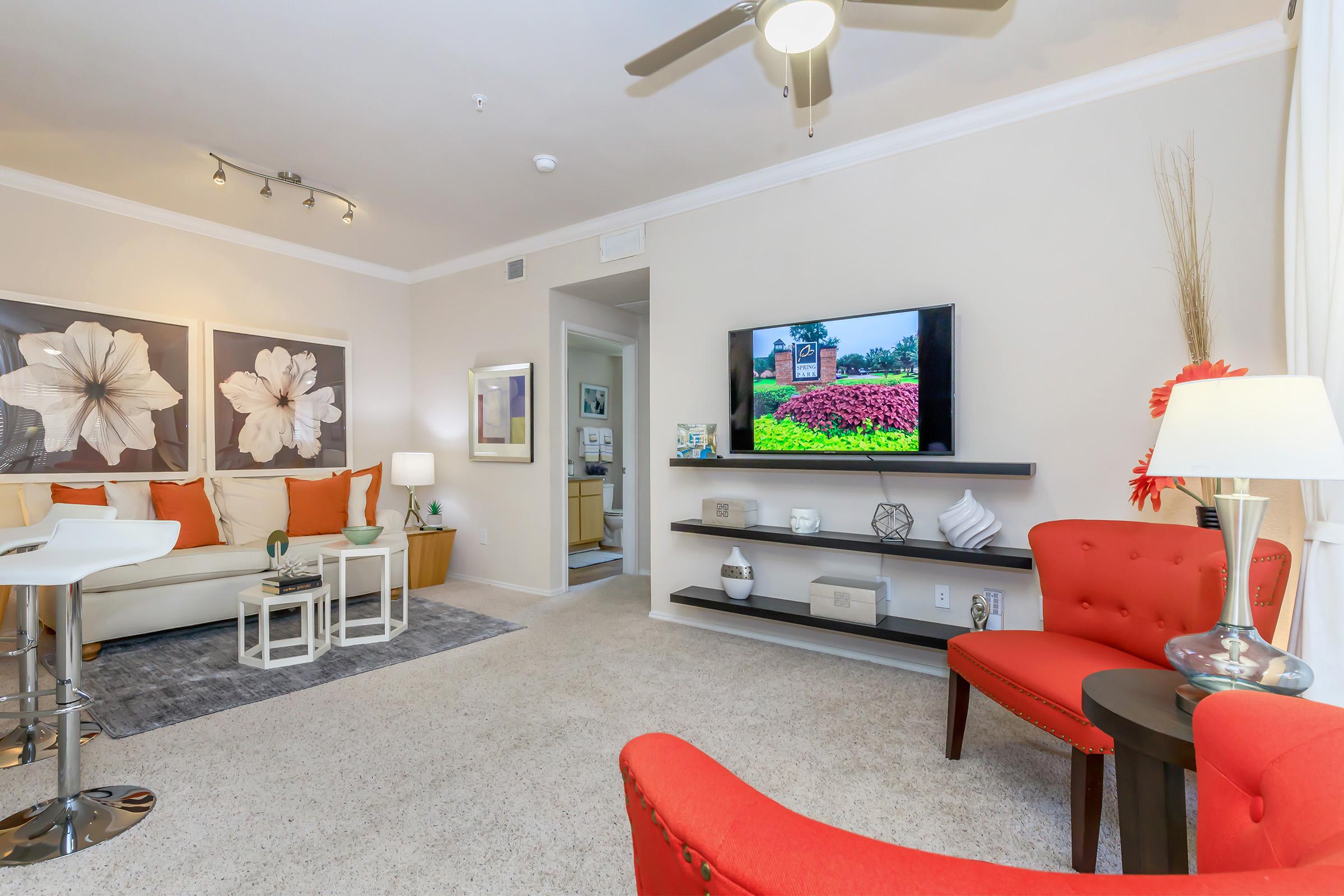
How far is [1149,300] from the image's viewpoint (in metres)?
2.59

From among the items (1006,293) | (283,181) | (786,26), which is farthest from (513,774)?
(283,181)

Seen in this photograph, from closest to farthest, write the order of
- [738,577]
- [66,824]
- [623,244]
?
[66,824], [738,577], [623,244]

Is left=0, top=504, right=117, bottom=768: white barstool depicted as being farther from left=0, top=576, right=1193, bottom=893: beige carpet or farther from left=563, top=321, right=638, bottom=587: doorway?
left=563, top=321, right=638, bottom=587: doorway

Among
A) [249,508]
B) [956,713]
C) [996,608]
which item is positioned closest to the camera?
[956,713]

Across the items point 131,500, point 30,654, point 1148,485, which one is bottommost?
point 30,654

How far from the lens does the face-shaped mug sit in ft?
11.0

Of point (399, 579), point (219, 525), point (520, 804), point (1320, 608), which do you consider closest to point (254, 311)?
point (219, 525)

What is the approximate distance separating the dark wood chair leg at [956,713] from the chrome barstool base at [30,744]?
3.08 metres

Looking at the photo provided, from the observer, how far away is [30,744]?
2.25m

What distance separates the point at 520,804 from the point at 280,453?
3.97 m

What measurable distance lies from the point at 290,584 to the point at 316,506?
157 cm

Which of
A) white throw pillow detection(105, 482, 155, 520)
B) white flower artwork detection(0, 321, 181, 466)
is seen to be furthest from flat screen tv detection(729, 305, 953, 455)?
white flower artwork detection(0, 321, 181, 466)

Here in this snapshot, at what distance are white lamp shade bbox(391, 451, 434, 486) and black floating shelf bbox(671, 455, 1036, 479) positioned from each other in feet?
7.86

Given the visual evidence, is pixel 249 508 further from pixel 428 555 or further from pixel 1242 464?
pixel 1242 464
